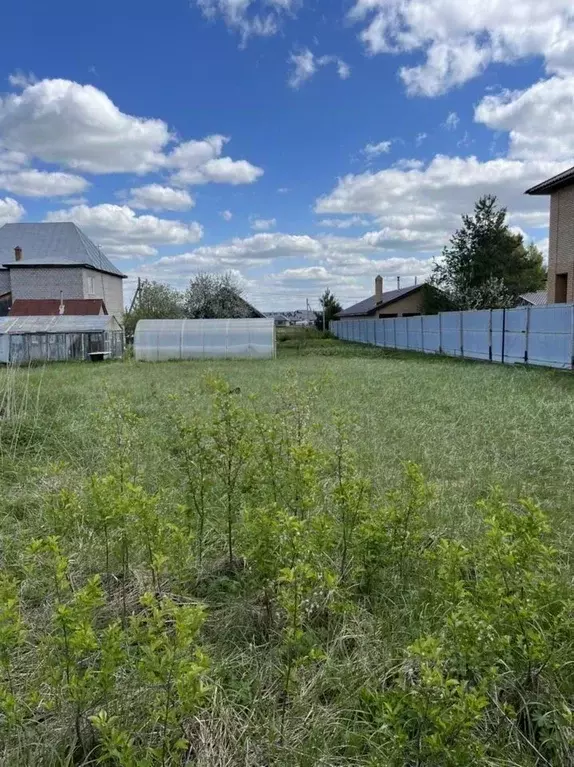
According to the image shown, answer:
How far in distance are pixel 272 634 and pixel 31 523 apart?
2.25 metres

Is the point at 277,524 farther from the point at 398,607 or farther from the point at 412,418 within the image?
the point at 412,418

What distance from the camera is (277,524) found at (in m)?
2.21

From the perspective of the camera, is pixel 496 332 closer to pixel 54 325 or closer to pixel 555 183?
pixel 555 183

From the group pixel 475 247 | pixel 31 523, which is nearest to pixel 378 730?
pixel 31 523

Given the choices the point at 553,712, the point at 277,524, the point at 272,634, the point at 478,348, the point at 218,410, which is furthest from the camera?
the point at 478,348

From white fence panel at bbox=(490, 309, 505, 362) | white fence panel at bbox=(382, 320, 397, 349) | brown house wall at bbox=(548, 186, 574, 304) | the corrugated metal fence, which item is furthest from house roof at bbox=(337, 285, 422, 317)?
white fence panel at bbox=(490, 309, 505, 362)

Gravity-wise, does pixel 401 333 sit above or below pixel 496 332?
above

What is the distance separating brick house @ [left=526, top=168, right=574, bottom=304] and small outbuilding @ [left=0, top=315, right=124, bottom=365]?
64.0 feet

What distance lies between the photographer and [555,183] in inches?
748

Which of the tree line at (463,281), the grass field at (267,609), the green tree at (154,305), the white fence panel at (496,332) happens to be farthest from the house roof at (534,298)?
the grass field at (267,609)

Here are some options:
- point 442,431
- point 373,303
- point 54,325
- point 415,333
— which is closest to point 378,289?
point 373,303

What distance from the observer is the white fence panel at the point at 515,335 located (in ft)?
51.9

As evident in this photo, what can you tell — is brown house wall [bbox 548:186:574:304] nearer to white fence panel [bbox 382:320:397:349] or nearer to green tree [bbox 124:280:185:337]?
white fence panel [bbox 382:320:397:349]

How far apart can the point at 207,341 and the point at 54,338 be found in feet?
23.6
